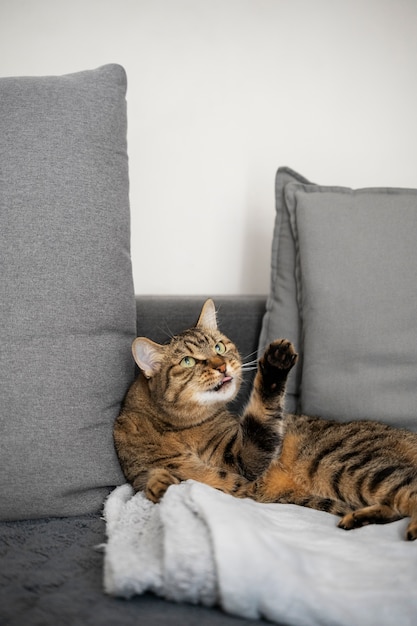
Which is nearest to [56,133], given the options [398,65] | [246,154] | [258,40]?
[246,154]

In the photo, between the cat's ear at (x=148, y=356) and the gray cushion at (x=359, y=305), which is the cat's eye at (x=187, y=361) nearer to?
the cat's ear at (x=148, y=356)

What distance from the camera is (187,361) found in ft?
4.53

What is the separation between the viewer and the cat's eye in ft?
4.51

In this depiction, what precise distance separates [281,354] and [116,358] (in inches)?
15.3

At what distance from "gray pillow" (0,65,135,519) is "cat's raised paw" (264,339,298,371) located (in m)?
0.36

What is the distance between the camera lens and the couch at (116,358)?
83cm

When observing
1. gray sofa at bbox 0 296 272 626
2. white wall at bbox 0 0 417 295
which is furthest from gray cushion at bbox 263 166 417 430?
Result: gray sofa at bbox 0 296 272 626

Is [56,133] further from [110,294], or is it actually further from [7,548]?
[7,548]

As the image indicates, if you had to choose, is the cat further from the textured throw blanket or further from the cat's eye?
the textured throw blanket

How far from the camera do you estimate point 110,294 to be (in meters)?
1.29

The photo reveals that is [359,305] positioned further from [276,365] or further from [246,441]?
[246,441]

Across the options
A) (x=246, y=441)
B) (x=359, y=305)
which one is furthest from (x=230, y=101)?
(x=246, y=441)

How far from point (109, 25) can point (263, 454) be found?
1519 mm

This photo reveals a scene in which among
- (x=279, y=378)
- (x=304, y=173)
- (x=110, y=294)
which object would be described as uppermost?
(x=304, y=173)
